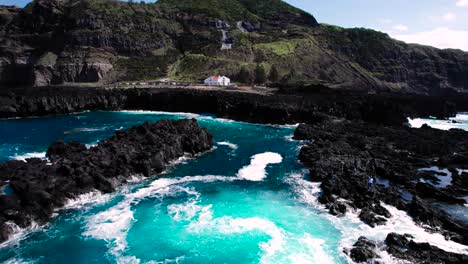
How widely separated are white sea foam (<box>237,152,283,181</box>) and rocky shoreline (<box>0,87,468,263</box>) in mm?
5108

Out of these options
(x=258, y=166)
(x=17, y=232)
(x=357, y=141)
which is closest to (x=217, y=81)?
(x=357, y=141)

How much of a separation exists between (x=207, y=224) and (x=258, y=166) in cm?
2051

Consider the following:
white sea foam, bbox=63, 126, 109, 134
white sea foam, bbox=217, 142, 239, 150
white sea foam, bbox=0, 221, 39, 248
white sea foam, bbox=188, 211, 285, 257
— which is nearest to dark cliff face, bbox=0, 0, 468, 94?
white sea foam, bbox=63, 126, 109, 134

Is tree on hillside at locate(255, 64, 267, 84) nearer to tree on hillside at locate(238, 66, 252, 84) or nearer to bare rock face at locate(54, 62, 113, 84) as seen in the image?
tree on hillside at locate(238, 66, 252, 84)

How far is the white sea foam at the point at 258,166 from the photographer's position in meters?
48.6

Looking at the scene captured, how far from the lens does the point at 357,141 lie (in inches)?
2537

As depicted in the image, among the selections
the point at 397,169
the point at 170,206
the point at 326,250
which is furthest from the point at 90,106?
the point at 326,250

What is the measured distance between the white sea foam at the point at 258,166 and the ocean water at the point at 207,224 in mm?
278

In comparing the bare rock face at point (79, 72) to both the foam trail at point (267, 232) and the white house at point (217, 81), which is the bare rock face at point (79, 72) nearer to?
the white house at point (217, 81)

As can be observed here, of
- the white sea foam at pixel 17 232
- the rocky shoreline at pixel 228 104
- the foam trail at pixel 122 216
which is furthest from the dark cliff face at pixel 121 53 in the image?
the white sea foam at pixel 17 232

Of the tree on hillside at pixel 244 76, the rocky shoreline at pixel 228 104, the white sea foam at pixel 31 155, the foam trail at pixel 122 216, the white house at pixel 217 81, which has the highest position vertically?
the tree on hillside at pixel 244 76

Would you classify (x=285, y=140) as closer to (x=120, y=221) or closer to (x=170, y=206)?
(x=170, y=206)

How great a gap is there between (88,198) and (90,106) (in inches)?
3135

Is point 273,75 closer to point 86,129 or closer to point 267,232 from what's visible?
point 86,129
